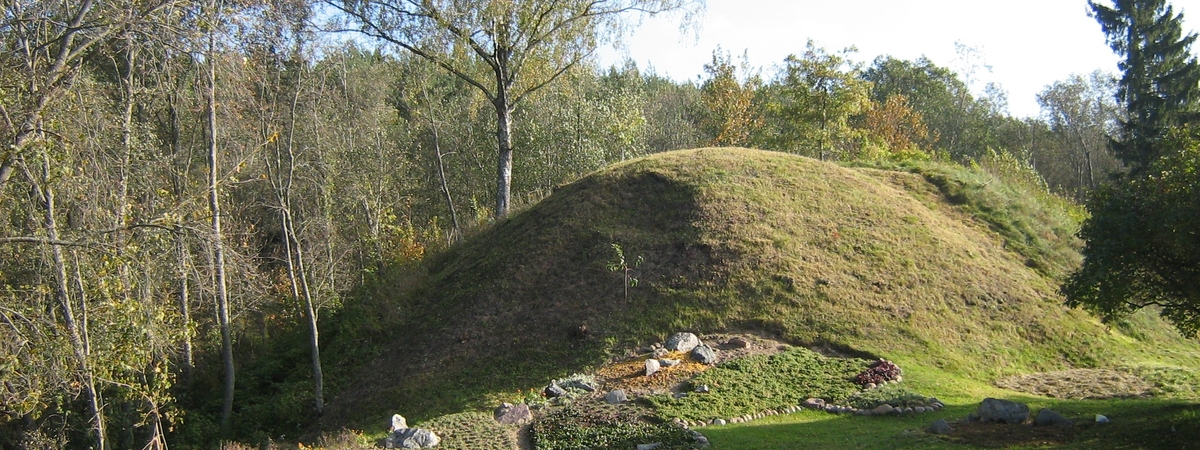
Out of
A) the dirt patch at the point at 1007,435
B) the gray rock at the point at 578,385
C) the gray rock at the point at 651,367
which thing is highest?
the gray rock at the point at 651,367

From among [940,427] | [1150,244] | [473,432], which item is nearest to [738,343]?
[940,427]

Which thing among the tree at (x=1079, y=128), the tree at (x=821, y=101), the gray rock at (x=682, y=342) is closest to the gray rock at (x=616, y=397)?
the gray rock at (x=682, y=342)

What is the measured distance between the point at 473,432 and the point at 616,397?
2425 millimetres

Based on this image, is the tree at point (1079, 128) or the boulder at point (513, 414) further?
the tree at point (1079, 128)

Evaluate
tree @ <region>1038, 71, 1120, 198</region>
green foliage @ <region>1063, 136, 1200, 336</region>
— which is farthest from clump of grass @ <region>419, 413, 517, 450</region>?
tree @ <region>1038, 71, 1120, 198</region>

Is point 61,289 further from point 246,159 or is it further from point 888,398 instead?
point 888,398

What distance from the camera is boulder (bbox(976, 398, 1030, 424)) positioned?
10.9 meters

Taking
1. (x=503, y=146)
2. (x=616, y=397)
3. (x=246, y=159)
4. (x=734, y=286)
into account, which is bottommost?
(x=616, y=397)

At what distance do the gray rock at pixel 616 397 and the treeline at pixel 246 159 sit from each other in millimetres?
5484

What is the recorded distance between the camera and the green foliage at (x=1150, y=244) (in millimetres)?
9625

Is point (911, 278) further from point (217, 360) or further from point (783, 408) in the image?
point (217, 360)

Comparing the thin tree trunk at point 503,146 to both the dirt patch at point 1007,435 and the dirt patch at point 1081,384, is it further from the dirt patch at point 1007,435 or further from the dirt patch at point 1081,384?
the dirt patch at point 1007,435

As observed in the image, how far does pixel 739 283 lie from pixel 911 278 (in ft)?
12.7

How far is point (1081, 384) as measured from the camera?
45.9ft
